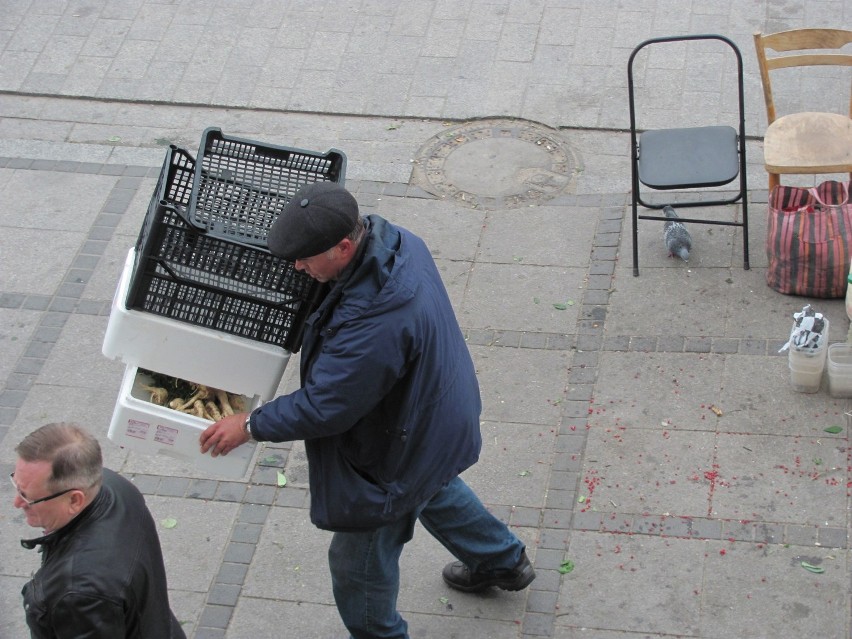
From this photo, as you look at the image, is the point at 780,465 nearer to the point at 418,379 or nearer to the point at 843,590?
the point at 843,590

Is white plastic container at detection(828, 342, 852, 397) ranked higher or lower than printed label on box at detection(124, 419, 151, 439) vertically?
lower

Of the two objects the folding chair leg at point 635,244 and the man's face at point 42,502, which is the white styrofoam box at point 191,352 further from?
the folding chair leg at point 635,244

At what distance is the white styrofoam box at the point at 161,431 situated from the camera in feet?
13.7

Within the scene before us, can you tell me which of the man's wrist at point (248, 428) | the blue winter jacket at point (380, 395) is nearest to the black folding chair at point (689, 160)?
the blue winter jacket at point (380, 395)

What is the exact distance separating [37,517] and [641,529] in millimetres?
2720

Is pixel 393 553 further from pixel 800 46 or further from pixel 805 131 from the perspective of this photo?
pixel 800 46

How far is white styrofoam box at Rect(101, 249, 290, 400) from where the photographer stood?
4074mm

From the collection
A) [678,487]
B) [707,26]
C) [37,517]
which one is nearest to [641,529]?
[678,487]

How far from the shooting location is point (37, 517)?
134 inches

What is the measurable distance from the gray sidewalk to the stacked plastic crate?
1234mm

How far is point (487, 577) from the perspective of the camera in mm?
4832

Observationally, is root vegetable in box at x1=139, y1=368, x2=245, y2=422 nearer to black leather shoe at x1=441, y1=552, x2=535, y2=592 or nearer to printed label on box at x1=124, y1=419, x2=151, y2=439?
printed label on box at x1=124, y1=419, x2=151, y2=439

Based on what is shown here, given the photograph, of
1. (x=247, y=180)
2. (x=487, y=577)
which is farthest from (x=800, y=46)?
(x=247, y=180)

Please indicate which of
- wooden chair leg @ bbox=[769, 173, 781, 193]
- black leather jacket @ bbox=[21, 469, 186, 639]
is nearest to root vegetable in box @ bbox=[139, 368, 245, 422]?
black leather jacket @ bbox=[21, 469, 186, 639]
